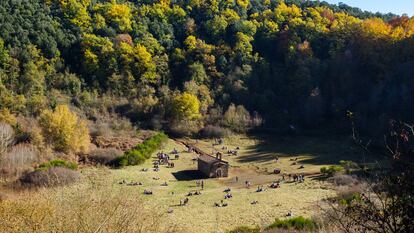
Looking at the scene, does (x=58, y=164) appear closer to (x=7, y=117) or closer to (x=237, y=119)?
(x=7, y=117)

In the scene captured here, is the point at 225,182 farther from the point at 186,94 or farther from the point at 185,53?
the point at 185,53

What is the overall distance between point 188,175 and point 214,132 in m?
14.7

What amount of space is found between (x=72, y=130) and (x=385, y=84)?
1562 inches

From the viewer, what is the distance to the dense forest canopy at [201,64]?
5450 cm

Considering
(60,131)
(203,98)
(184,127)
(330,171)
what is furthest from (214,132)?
(60,131)

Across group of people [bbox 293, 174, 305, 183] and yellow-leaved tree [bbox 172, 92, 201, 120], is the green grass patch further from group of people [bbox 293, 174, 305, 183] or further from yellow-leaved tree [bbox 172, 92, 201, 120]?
group of people [bbox 293, 174, 305, 183]

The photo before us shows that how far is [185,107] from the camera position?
178ft

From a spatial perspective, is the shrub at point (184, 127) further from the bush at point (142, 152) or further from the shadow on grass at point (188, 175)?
the shadow on grass at point (188, 175)

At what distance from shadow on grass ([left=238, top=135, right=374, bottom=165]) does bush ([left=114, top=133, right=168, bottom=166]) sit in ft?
29.7

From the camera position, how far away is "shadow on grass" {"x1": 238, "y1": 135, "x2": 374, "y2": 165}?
147 ft

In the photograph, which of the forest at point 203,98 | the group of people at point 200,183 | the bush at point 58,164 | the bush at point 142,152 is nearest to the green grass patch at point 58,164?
the bush at point 58,164

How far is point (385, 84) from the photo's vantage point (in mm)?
57219

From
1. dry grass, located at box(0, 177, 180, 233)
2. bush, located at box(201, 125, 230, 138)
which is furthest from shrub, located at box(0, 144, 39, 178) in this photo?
dry grass, located at box(0, 177, 180, 233)

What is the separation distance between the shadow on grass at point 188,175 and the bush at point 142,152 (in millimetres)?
4254
